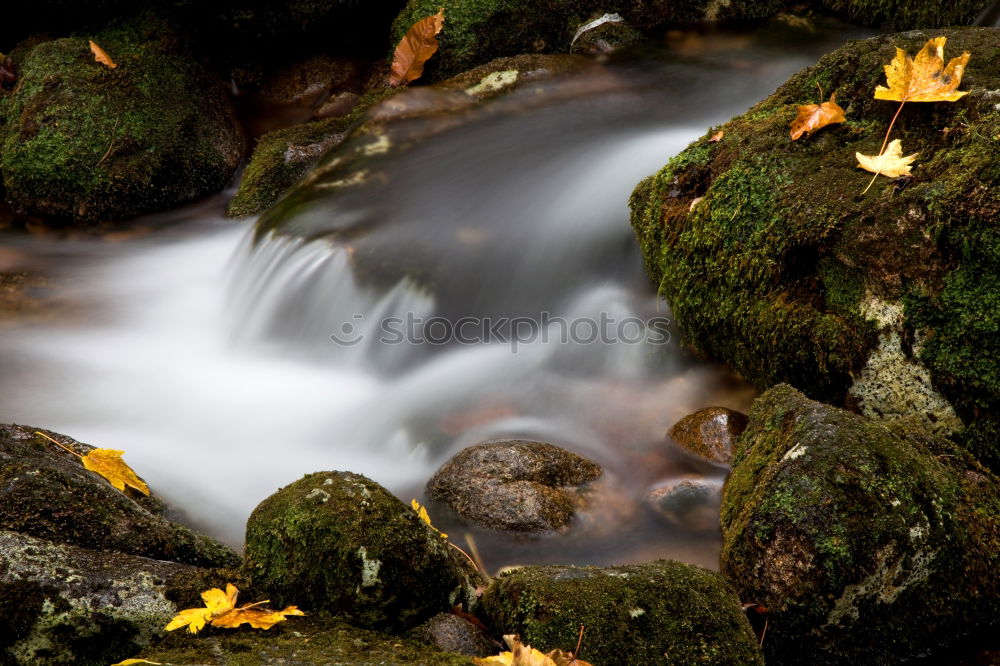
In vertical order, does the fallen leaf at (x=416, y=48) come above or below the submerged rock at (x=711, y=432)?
above

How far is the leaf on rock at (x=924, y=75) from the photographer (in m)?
3.57

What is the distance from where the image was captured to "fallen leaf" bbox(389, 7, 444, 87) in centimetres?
712

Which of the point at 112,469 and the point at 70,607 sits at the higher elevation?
the point at 70,607

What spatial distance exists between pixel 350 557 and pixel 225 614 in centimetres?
35

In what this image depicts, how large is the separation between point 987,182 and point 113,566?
329 cm

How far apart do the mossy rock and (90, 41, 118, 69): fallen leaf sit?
244 inches

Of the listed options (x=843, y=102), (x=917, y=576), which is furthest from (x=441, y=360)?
(x=917, y=576)

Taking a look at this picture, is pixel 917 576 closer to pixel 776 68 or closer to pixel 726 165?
pixel 726 165

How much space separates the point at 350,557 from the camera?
224 cm

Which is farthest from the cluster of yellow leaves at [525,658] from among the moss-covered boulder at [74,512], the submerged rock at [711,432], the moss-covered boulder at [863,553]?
the submerged rock at [711,432]

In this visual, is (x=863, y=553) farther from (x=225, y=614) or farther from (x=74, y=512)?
(x=74, y=512)

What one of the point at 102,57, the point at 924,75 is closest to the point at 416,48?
the point at 102,57

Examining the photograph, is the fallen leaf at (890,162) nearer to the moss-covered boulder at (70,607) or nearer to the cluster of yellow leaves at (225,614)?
the cluster of yellow leaves at (225,614)

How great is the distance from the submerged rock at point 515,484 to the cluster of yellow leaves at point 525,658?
138cm
